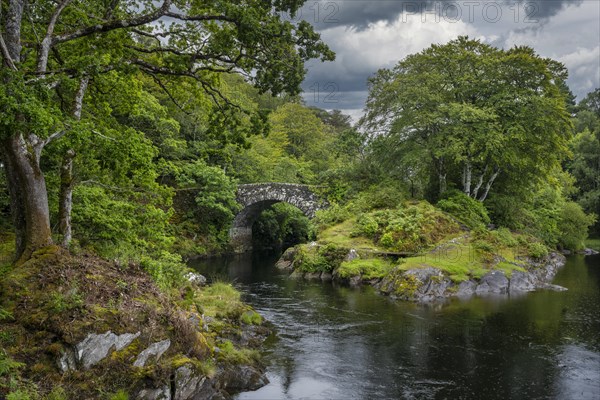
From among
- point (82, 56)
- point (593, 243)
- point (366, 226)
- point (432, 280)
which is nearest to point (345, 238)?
point (366, 226)

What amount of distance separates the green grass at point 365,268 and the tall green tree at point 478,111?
29.1 feet

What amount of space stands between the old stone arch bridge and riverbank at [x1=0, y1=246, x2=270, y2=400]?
2576cm

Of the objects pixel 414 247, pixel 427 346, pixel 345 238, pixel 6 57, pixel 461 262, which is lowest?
pixel 427 346

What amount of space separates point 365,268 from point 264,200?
14936 millimetres

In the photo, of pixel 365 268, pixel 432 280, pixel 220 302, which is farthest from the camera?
pixel 365 268

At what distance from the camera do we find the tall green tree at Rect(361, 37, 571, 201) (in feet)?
103

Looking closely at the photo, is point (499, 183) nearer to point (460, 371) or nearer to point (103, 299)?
point (460, 371)

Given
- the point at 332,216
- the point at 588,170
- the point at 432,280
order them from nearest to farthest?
the point at 432,280
the point at 332,216
the point at 588,170

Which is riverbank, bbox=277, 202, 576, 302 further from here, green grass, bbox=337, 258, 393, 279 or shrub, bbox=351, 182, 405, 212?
shrub, bbox=351, 182, 405, 212

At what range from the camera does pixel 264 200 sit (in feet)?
131

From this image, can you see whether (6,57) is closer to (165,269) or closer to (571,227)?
(165,269)

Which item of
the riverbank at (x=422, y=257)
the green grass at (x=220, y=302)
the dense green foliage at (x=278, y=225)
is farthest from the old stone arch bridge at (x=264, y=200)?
the green grass at (x=220, y=302)

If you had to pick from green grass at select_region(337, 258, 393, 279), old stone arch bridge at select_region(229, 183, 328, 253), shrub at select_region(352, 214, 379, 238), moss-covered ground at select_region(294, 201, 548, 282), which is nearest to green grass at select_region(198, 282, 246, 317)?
green grass at select_region(337, 258, 393, 279)

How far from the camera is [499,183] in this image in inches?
1489
